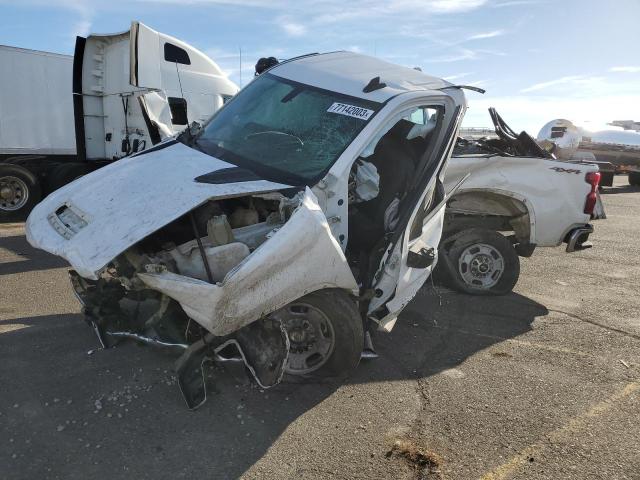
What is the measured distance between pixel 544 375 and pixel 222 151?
2972 mm

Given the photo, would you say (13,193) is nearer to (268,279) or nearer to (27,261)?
(27,261)

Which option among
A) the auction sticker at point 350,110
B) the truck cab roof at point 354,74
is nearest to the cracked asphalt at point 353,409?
the auction sticker at point 350,110

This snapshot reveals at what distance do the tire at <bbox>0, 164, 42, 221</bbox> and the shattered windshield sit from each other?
6.43m

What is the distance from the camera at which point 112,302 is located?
11.7 ft

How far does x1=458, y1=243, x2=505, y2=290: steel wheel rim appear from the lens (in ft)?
19.2

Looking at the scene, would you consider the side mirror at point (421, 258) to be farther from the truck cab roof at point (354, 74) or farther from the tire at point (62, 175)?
the tire at point (62, 175)

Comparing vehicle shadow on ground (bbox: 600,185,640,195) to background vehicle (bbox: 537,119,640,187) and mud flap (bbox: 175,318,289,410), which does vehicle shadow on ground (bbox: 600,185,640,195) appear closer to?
background vehicle (bbox: 537,119,640,187)

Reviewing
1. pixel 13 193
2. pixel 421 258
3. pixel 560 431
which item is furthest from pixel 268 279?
pixel 13 193

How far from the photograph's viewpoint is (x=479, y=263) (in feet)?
19.2

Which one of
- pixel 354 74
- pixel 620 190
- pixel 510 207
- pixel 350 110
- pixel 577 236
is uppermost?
pixel 354 74

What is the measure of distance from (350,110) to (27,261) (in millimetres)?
4710

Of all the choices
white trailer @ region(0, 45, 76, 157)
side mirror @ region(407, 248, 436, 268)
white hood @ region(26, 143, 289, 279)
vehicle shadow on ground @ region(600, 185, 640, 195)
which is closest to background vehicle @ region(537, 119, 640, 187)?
vehicle shadow on ground @ region(600, 185, 640, 195)

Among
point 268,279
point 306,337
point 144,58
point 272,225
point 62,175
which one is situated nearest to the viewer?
point 268,279

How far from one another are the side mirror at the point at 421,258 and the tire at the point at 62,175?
773 centimetres
